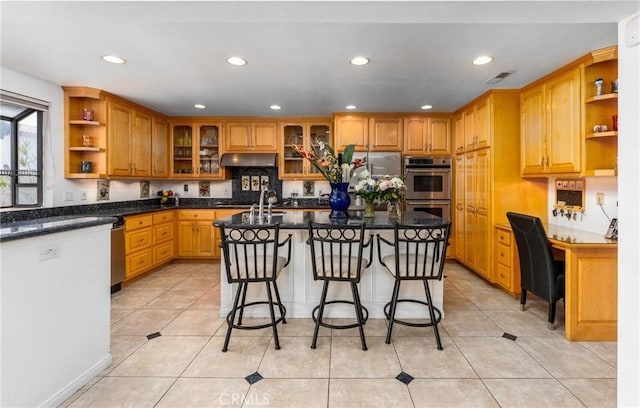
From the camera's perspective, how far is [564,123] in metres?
3.05

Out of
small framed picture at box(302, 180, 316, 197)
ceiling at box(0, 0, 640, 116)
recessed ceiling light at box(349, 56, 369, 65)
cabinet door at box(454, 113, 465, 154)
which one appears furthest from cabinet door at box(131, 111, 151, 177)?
cabinet door at box(454, 113, 465, 154)

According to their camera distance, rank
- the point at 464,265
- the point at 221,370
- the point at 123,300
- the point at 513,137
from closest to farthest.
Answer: the point at 221,370, the point at 123,300, the point at 513,137, the point at 464,265

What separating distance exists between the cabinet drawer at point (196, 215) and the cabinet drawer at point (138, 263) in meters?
0.84

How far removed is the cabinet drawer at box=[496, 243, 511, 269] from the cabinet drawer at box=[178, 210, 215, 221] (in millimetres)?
4001

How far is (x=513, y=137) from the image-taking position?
12.5 feet

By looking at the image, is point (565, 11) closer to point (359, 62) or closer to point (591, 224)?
point (359, 62)

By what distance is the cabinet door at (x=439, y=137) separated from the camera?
4.93 m

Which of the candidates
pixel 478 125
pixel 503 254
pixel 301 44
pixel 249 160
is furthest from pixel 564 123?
pixel 249 160

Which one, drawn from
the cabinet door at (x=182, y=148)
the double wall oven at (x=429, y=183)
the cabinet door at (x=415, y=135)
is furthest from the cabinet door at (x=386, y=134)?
the cabinet door at (x=182, y=148)

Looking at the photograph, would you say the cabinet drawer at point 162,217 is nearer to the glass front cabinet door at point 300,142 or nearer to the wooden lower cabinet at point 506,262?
the glass front cabinet door at point 300,142

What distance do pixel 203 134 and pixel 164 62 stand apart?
2.53 m

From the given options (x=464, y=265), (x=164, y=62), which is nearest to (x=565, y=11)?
(x=164, y=62)

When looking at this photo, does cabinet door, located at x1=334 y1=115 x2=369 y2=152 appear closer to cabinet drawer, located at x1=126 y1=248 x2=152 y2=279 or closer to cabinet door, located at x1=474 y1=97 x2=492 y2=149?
cabinet door, located at x1=474 y1=97 x2=492 y2=149

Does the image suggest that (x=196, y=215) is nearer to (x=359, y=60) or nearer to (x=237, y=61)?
(x=237, y=61)
